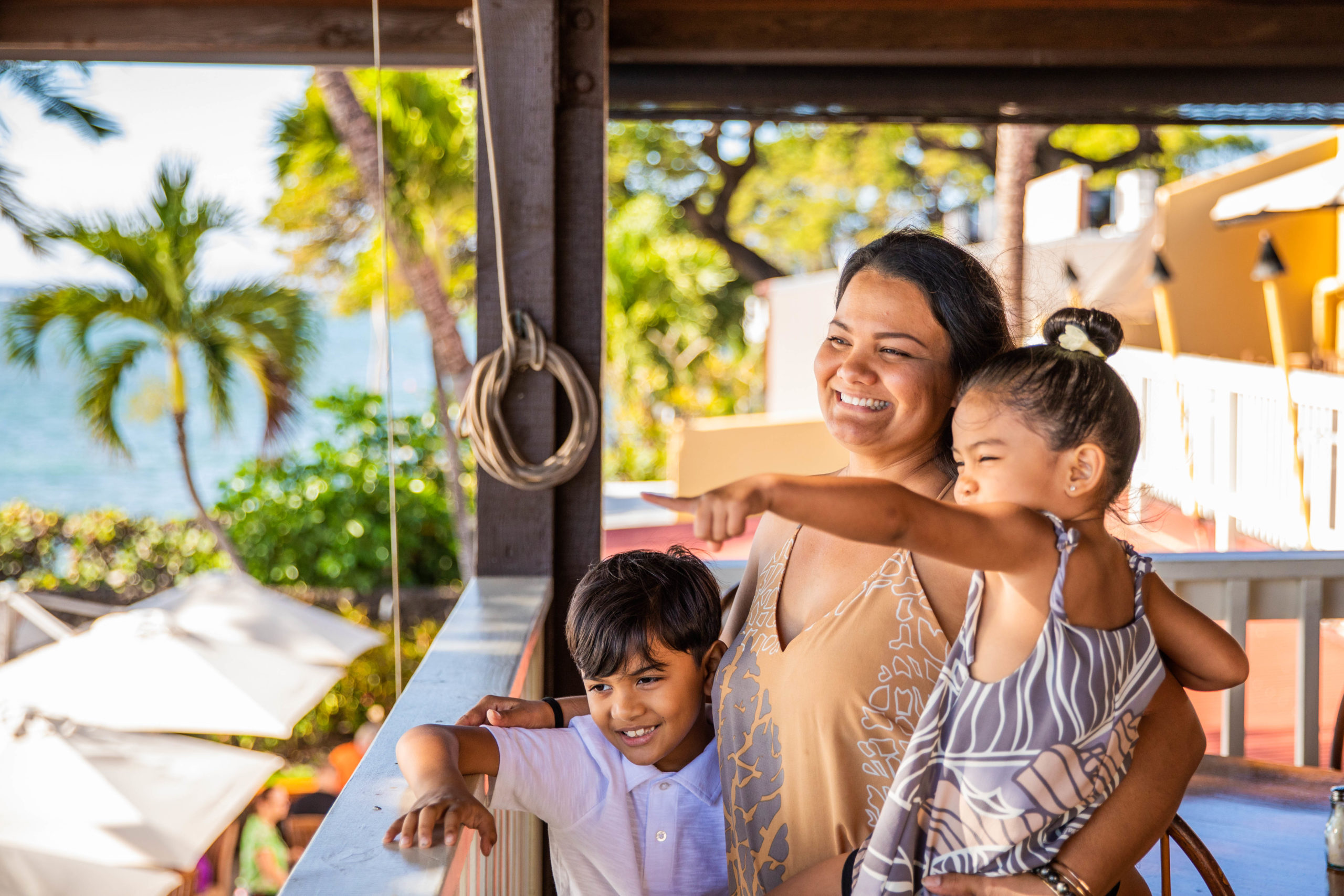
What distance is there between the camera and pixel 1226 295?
11461 mm

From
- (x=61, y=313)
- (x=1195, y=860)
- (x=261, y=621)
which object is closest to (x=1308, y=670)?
(x=1195, y=860)

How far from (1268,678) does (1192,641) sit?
204 inches

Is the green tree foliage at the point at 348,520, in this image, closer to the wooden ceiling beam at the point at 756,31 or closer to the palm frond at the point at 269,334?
the palm frond at the point at 269,334

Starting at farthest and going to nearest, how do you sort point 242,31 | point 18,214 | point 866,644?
point 18,214 < point 242,31 < point 866,644

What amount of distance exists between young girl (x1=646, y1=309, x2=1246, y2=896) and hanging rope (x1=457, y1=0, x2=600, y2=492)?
1241mm

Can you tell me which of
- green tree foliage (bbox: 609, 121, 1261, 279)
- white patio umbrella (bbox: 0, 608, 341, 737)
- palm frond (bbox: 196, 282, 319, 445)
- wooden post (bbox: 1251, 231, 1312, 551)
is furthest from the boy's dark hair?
green tree foliage (bbox: 609, 121, 1261, 279)

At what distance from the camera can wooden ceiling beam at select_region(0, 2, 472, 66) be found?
291 cm

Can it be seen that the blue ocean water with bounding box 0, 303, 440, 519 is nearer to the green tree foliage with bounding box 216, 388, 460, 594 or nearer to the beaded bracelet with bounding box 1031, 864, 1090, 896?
the green tree foliage with bounding box 216, 388, 460, 594

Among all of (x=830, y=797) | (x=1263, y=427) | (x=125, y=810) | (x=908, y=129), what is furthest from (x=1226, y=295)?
(x=830, y=797)

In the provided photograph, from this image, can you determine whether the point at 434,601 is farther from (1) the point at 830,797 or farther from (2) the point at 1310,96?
(1) the point at 830,797

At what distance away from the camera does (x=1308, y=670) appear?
3.10 m

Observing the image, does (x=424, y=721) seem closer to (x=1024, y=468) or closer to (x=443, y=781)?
(x=443, y=781)

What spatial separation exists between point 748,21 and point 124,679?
5.46 m

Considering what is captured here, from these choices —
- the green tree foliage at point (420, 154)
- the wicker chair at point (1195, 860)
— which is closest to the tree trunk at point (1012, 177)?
the green tree foliage at point (420, 154)
